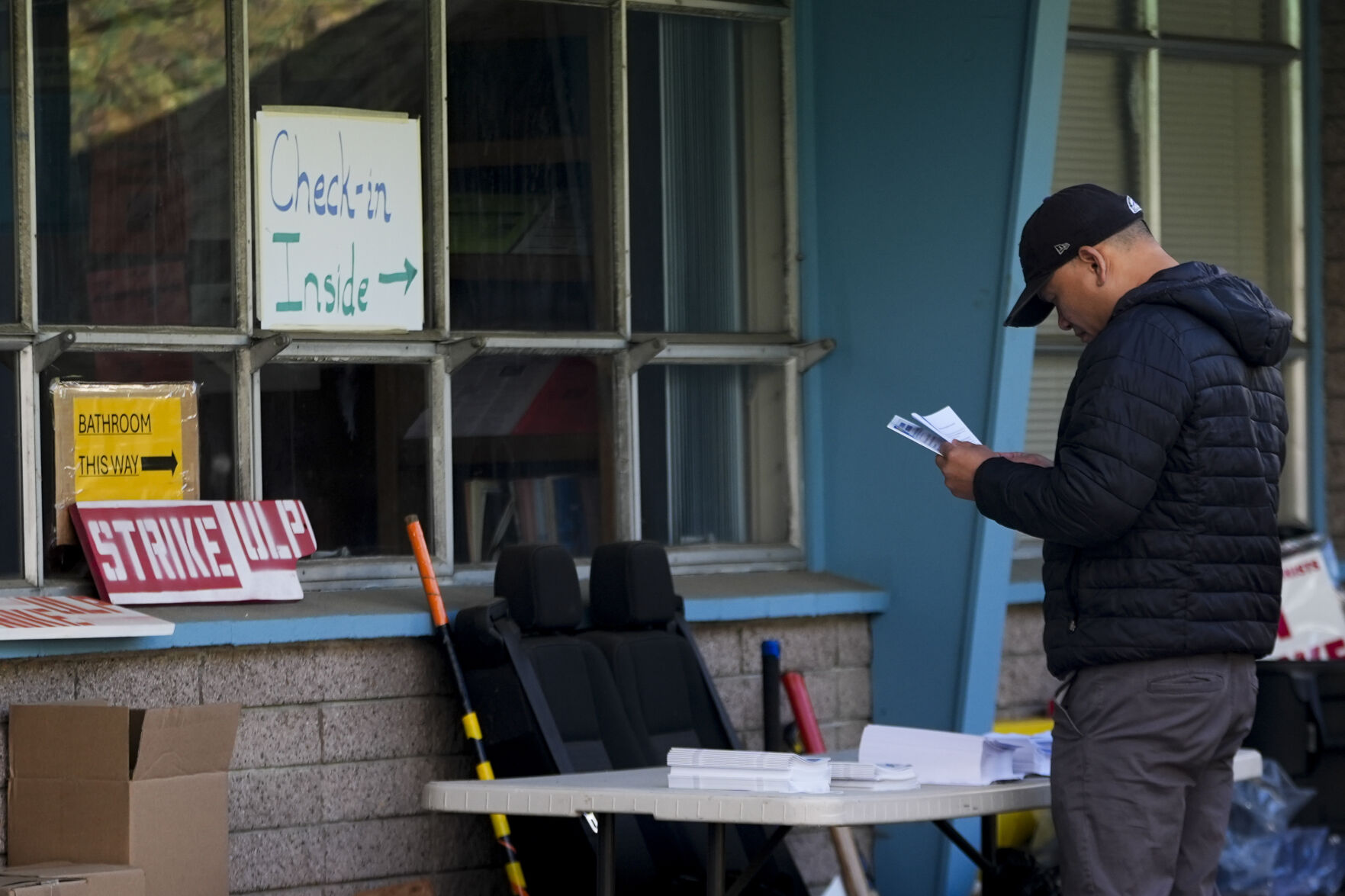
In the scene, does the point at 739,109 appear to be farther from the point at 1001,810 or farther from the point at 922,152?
the point at 1001,810

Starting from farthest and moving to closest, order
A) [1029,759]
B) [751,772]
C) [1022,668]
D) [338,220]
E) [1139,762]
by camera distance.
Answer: [1022,668]
[338,220]
[1029,759]
[751,772]
[1139,762]

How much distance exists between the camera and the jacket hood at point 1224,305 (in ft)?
11.0

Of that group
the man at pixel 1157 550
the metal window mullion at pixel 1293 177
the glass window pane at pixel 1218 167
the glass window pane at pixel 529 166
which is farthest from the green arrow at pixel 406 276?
the metal window mullion at pixel 1293 177

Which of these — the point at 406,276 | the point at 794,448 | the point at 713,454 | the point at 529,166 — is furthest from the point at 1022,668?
the point at 406,276

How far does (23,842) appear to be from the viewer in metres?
4.12

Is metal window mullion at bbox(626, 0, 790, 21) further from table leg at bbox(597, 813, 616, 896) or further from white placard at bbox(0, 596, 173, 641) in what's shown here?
table leg at bbox(597, 813, 616, 896)

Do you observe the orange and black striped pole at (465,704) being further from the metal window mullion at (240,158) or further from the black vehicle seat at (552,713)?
the metal window mullion at (240,158)

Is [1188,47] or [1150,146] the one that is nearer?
[1150,146]

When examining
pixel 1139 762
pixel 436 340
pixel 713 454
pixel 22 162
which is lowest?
pixel 1139 762

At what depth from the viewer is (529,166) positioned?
17.4 ft

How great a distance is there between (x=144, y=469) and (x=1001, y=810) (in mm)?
2251

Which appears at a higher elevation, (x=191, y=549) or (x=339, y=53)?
(x=339, y=53)

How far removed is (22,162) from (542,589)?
161 centimetres

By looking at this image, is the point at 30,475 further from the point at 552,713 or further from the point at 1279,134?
the point at 1279,134
